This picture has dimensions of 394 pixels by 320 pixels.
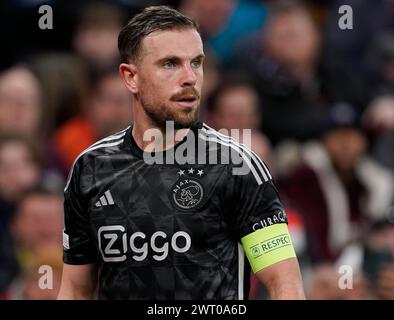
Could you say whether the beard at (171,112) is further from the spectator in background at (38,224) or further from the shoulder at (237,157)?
the spectator in background at (38,224)

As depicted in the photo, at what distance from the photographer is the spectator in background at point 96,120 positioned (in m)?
10.0

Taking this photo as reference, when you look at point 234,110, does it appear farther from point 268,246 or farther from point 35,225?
point 268,246

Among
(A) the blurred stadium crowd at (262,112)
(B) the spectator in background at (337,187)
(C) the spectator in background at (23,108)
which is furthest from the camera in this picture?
(C) the spectator in background at (23,108)

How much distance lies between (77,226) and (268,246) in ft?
3.39

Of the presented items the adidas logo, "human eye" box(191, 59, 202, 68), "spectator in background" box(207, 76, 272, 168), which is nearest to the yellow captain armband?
the adidas logo

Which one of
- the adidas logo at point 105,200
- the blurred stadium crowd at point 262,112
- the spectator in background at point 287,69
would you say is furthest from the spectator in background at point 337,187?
the adidas logo at point 105,200

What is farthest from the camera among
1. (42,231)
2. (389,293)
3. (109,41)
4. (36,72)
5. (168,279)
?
(109,41)

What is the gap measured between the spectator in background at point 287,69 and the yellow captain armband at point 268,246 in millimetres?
5121

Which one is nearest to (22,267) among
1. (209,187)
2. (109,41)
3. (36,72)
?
(36,72)

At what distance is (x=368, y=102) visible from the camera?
11188 millimetres

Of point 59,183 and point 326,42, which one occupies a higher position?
point 326,42

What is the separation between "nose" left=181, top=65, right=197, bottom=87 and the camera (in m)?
5.46

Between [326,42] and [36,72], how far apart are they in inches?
120
